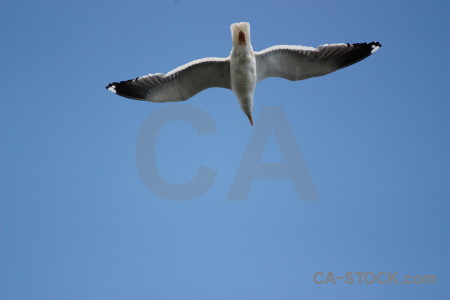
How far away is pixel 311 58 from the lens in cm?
672

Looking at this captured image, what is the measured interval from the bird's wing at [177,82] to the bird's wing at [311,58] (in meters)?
0.54

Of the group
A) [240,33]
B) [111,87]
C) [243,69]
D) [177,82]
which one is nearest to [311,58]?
[243,69]

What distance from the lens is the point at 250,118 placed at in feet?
24.1

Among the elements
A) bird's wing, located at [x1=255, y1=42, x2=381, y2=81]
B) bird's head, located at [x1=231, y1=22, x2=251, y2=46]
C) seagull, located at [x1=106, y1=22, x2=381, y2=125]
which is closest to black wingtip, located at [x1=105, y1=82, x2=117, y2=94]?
seagull, located at [x1=106, y1=22, x2=381, y2=125]

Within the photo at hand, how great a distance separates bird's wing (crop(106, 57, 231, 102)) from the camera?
6891 millimetres

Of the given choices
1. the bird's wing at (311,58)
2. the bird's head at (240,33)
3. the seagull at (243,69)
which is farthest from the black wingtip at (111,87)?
the bird's wing at (311,58)

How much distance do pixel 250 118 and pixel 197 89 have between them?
83cm

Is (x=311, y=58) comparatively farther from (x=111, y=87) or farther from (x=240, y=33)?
(x=111, y=87)

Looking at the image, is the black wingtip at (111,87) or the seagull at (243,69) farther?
the black wingtip at (111,87)

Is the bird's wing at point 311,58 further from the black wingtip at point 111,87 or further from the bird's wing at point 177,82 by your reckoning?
the black wingtip at point 111,87

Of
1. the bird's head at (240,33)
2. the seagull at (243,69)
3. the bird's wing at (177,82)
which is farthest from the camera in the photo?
the bird's wing at (177,82)

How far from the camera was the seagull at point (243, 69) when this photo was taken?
21.5 ft

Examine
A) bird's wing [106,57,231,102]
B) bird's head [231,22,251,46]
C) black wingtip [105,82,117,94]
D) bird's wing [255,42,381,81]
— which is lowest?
black wingtip [105,82,117,94]

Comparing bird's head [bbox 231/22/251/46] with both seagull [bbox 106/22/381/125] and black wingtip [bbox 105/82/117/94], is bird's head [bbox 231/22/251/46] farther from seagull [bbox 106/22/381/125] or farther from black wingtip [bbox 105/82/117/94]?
black wingtip [bbox 105/82/117/94]
